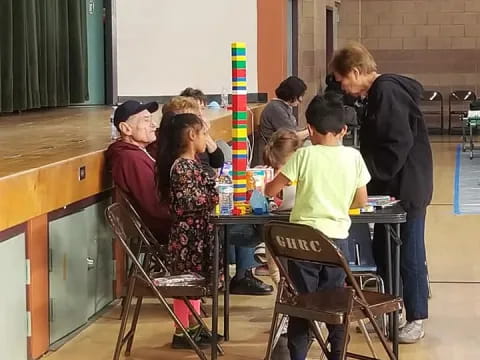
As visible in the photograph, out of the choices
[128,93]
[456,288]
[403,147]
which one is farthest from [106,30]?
[403,147]

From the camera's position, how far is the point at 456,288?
5602mm

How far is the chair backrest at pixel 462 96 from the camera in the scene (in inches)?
649

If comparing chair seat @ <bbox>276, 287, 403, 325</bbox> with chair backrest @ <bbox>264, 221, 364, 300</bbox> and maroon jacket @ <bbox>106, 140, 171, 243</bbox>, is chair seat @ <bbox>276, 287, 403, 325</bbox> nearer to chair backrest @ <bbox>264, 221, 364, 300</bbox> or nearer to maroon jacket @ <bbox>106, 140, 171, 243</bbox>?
chair backrest @ <bbox>264, 221, 364, 300</bbox>

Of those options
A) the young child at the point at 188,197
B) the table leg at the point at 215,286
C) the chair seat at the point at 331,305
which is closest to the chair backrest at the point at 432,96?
the young child at the point at 188,197

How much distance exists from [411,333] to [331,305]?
1.23 metres

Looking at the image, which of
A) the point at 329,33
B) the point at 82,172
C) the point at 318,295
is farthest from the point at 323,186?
the point at 329,33

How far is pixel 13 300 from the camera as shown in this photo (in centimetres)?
400

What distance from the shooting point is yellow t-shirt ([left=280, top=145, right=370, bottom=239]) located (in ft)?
11.7

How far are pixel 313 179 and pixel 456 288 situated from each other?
92.7 inches

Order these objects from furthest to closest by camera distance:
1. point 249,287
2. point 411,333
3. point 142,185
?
point 249,287 < point 142,185 < point 411,333

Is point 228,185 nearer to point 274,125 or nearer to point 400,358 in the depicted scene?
point 400,358

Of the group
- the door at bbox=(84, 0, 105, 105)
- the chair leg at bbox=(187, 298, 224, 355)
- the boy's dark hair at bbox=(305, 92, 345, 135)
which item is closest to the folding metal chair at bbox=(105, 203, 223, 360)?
the chair leg at bbox=(187, 298, 224, 355)

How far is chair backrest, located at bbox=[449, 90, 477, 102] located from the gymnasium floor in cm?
1020

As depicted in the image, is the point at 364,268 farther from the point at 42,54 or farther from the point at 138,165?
the point at 42,54
